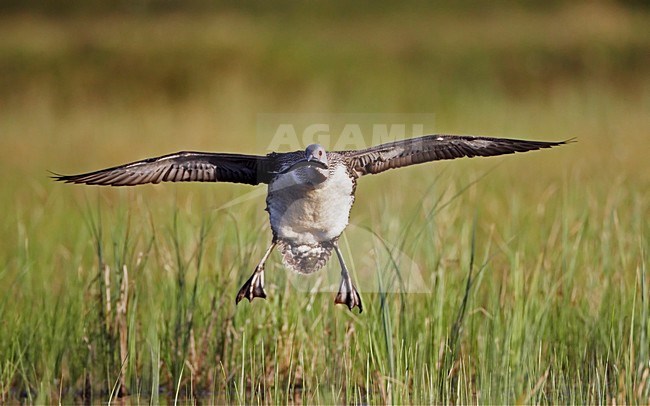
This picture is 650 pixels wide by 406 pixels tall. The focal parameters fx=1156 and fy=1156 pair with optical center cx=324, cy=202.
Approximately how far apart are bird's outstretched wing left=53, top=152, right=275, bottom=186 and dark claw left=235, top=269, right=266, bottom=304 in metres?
0.44

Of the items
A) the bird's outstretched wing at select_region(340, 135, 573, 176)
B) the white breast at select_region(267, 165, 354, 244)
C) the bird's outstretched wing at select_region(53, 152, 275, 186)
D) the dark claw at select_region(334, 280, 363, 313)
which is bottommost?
the dark claw at select_region(334, 280, 363, 313)

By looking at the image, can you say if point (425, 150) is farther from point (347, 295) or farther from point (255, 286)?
point (255, 286)

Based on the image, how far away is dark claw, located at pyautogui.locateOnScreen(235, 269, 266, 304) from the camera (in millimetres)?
5207

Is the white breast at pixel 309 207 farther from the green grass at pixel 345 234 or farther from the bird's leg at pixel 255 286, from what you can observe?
the green grass at pixel 345 234

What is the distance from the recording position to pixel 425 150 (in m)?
5.32

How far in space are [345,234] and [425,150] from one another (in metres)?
1.12

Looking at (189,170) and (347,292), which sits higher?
(189,170)

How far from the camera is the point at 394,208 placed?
8.09m

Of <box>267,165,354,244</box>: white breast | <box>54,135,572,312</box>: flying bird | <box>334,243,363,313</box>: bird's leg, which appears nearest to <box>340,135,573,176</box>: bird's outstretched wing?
<box>54,135,572,312</box>: flying bird

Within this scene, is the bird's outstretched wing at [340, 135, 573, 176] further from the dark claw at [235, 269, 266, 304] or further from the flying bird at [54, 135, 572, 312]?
the dark claw at [235, 269, 266, 304]

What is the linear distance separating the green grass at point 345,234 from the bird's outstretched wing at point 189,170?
23.5 inches

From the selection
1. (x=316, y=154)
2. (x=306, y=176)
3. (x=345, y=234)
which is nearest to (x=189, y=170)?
(x=306, y=176)

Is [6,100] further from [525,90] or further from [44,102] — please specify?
[525,90]

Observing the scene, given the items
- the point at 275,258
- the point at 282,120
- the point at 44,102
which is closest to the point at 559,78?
the point at 282,120
